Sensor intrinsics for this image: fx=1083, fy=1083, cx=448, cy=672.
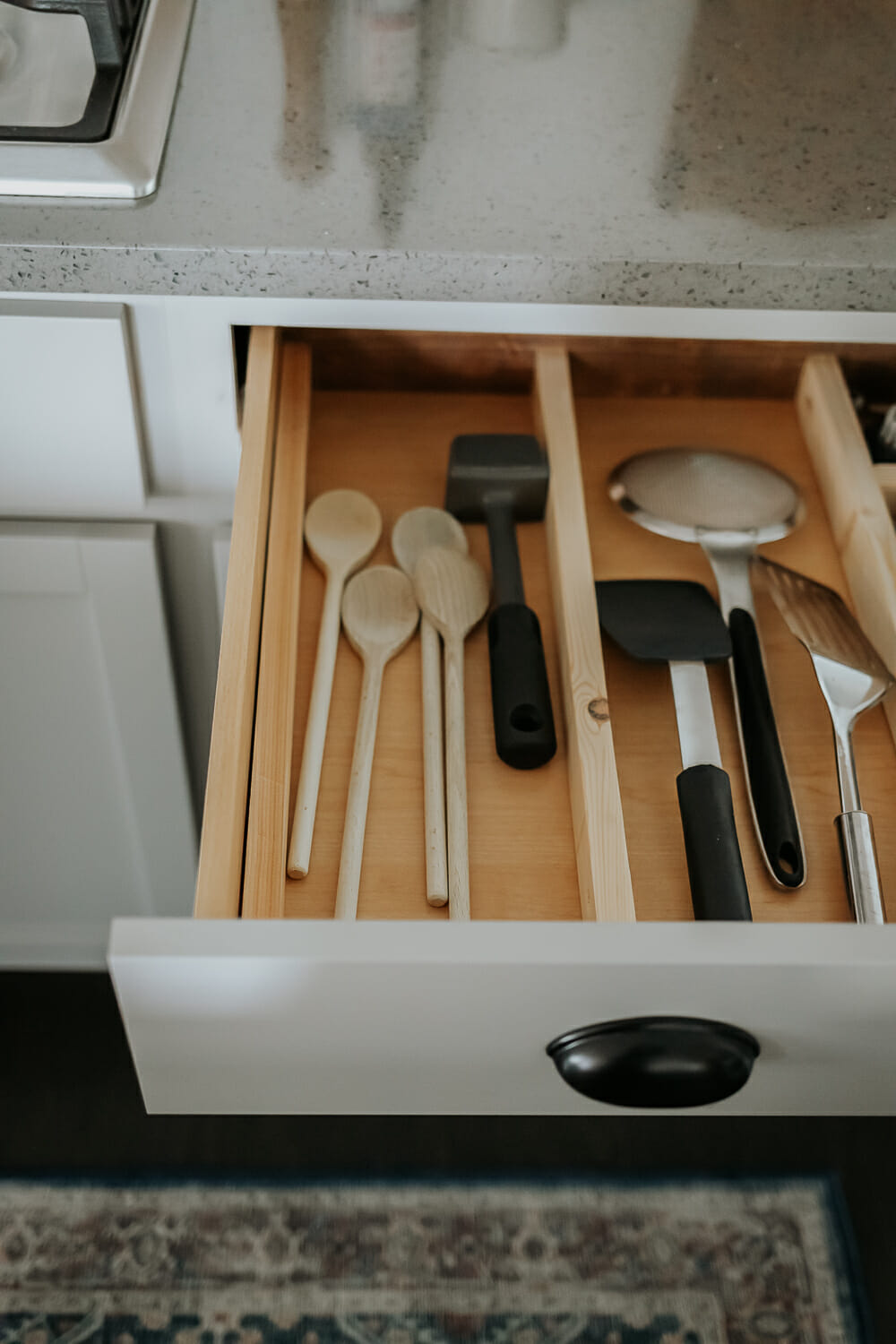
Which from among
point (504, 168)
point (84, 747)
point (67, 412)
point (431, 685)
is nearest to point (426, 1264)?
point (84, 747)

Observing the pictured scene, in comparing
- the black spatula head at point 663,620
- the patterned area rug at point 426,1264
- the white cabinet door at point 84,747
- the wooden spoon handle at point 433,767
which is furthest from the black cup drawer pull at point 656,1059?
the patterned area rug at point 426,1264

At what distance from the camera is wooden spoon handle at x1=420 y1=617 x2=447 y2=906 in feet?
1.75

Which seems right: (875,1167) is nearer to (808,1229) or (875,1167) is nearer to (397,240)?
(808,1229)

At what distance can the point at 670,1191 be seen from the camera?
107 centimetres

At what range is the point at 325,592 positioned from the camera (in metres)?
0.65

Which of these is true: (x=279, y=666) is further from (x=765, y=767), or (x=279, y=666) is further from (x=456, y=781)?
(x=765, y=767)

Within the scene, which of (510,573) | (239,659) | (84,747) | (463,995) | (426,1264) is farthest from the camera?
(426,1264)

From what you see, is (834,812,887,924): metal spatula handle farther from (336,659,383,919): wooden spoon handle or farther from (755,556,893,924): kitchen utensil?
(336,659,383,919): wooden spoon handle

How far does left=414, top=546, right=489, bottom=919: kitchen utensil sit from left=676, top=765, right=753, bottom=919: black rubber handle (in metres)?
0.11

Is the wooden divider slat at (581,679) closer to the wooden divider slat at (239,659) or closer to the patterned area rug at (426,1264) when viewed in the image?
the wooden divider slat at (239,659)

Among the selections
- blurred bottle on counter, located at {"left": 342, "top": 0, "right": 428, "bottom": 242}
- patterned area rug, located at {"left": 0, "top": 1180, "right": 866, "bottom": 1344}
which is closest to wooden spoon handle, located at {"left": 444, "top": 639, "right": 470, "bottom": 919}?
blurred bottle on counter, located at {"left": 342, "top": 0, "right": 428, "bottom": 242}

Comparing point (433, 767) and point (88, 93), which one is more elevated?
point (88, 93)

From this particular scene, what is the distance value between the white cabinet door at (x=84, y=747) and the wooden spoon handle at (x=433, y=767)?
0.22 meters

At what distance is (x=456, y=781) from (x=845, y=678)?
0.22m
